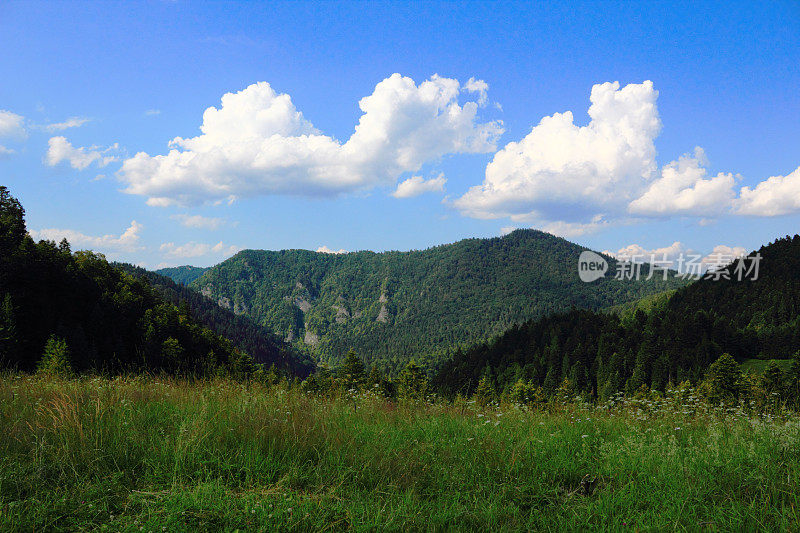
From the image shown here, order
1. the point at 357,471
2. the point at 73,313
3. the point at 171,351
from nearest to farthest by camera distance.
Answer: the point at 357,471, the point at 73,313, the point at 171,351

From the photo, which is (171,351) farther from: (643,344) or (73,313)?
(643,344)

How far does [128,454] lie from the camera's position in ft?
13.2

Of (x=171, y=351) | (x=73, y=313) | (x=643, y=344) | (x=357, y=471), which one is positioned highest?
(x=357, y=471)

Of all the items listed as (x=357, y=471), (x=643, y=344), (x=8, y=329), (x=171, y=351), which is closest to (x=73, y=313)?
(x=171, y=351)

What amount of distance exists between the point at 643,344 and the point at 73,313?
10410 cm

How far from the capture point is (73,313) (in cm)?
3653

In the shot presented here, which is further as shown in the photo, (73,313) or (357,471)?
(73,313)

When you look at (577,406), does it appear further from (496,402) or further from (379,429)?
(379,429)

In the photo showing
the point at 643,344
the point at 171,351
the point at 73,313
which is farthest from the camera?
the point at 643,344

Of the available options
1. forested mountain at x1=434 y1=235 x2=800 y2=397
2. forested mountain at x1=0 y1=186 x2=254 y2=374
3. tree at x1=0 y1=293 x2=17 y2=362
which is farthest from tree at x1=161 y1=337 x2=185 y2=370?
forested mountain at x1=434 y1=235 x2=800 y2=397

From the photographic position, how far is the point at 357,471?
3961 millimetres

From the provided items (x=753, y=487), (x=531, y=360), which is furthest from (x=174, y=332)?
(x=531, y=360)

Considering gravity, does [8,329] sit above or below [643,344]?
above

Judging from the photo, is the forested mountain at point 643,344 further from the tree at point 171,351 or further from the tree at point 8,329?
the tree at point 8,329
